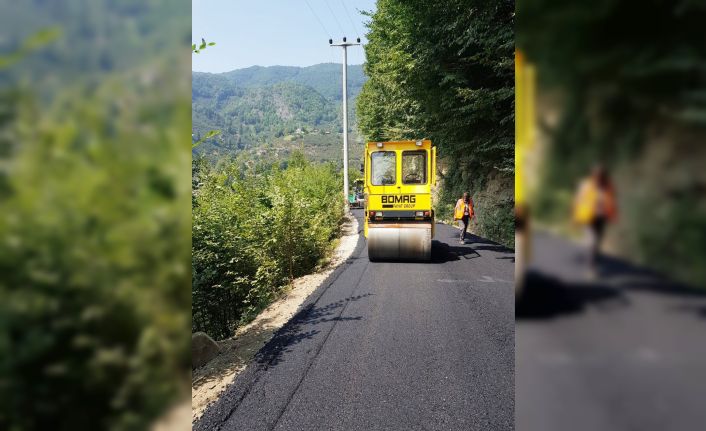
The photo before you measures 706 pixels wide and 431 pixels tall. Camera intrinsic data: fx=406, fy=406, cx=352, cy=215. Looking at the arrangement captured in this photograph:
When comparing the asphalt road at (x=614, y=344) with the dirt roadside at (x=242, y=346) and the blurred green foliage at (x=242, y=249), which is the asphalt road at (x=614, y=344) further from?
the blurred green foliage at (x=242, y=249)

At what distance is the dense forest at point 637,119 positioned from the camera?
0.46 metres

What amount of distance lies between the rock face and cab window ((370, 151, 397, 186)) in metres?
5.65

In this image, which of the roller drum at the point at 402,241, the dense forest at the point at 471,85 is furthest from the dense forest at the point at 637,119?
the roller drum at the point at 402,241

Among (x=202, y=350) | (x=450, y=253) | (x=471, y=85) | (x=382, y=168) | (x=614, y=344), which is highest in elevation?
(x=471, y=85)

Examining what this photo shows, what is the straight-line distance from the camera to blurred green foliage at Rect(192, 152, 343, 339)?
757 centimetres

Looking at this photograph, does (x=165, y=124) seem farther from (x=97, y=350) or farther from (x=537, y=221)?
(x=537, y=221)

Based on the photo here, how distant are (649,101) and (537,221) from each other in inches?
8.0

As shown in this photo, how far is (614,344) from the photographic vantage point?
0.56 meters

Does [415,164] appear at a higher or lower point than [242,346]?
higher

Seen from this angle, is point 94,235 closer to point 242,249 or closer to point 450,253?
point 242,249

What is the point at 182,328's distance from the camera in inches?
26.2

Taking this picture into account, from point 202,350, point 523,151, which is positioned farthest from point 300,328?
point 523,151

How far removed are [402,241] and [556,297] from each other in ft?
29.7

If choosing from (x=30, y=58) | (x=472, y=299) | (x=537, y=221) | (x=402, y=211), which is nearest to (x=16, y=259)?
(x=30, y=58)
